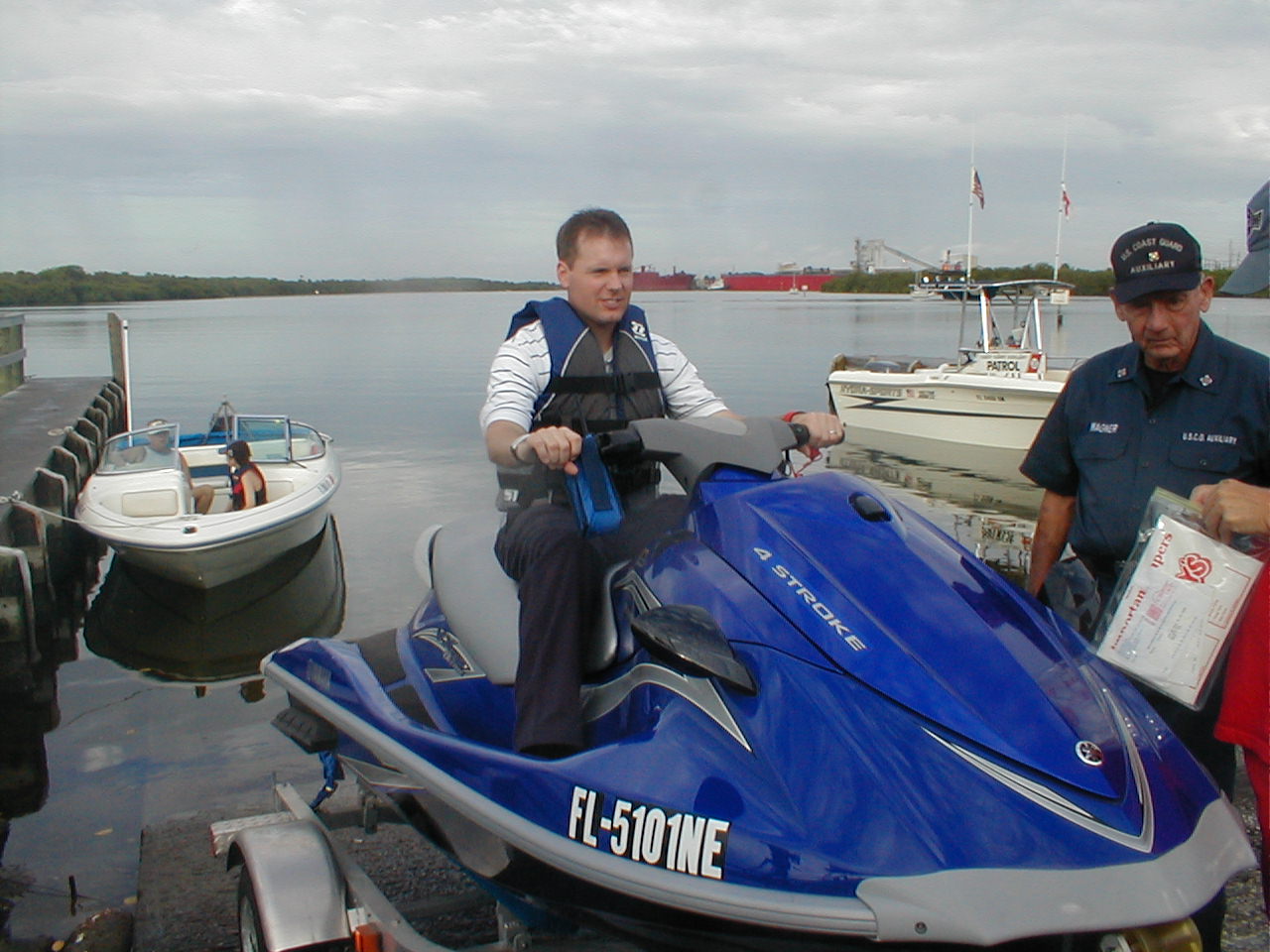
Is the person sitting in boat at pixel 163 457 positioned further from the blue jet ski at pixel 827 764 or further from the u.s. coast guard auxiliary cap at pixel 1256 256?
the u.s. coast guard auxiliary cap at pixel 1256 256

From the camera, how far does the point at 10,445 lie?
12.9 m

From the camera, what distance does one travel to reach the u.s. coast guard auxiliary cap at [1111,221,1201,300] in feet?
8.65

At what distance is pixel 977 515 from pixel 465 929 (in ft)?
44.1

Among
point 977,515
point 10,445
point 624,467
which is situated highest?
point 624,467

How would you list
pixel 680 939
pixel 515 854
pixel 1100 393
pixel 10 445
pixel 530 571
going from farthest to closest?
pixel 10 445, pixel 1100 393, pixel 530 571, pixel 515 854, pixel 680 939

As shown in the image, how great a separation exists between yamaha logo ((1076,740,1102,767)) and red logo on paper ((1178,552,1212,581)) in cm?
57

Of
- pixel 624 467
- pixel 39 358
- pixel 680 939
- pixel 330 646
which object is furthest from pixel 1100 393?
pixel 39 358

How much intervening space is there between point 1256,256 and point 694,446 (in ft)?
3.98

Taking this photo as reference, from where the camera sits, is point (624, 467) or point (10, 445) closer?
point (624, 467)

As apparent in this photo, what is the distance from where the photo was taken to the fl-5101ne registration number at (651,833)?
185cm

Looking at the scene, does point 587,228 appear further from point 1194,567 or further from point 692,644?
point 1194,567

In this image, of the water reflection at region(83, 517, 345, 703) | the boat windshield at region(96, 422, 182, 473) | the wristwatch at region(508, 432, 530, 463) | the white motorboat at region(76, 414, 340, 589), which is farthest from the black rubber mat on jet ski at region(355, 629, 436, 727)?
the boat windshield at region(96, 422, 182, 473)

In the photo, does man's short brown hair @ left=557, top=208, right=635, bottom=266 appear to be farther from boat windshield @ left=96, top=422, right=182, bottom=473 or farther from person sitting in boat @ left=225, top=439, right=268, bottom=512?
boat windshield @ left=96, top=422, right=182, bottom=473

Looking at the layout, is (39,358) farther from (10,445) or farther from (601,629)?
(601,629)
